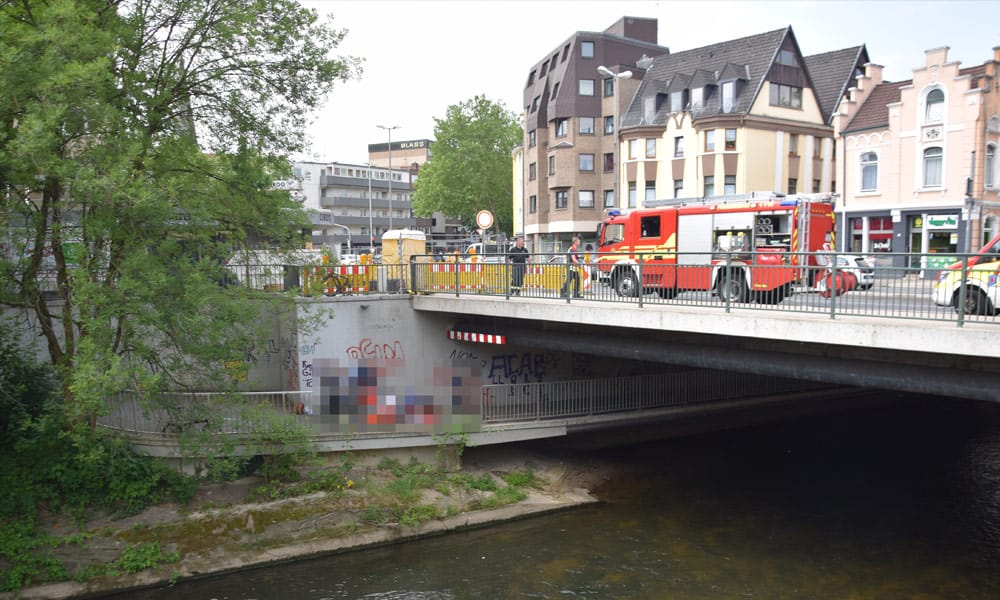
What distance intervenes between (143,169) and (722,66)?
121ft

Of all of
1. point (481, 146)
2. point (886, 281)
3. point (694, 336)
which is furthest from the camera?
point (481, 146)

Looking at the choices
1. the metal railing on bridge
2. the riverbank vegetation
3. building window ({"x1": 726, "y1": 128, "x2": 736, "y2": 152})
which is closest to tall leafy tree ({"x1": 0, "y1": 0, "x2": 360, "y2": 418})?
the riverbank vegetation

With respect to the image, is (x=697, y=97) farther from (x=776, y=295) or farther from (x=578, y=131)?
(x=776, y=295)

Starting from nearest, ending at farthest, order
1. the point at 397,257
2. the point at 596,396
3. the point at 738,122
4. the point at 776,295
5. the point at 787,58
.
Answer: the point at 776,295
the point at 596,396
the point at 397,257
the point at 738,122
the point at 787,58

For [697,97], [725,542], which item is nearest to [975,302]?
[725,542]

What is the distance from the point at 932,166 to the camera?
31.2m

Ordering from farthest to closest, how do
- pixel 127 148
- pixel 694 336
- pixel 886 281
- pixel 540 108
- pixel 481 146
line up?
pixel 481 146, pixel 540 108, pixel 694 336, pixel 127 148, pixel 886 281

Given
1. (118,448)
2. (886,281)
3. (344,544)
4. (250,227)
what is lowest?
(344,544)

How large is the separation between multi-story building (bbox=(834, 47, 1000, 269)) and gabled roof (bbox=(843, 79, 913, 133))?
52 mm

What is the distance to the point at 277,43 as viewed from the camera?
15.4 metres

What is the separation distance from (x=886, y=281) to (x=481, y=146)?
5172 centimetres

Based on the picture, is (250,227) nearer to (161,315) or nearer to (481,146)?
(161,315)

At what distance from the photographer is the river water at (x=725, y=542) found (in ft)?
44.3

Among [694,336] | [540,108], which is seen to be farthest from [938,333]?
[540,108]
